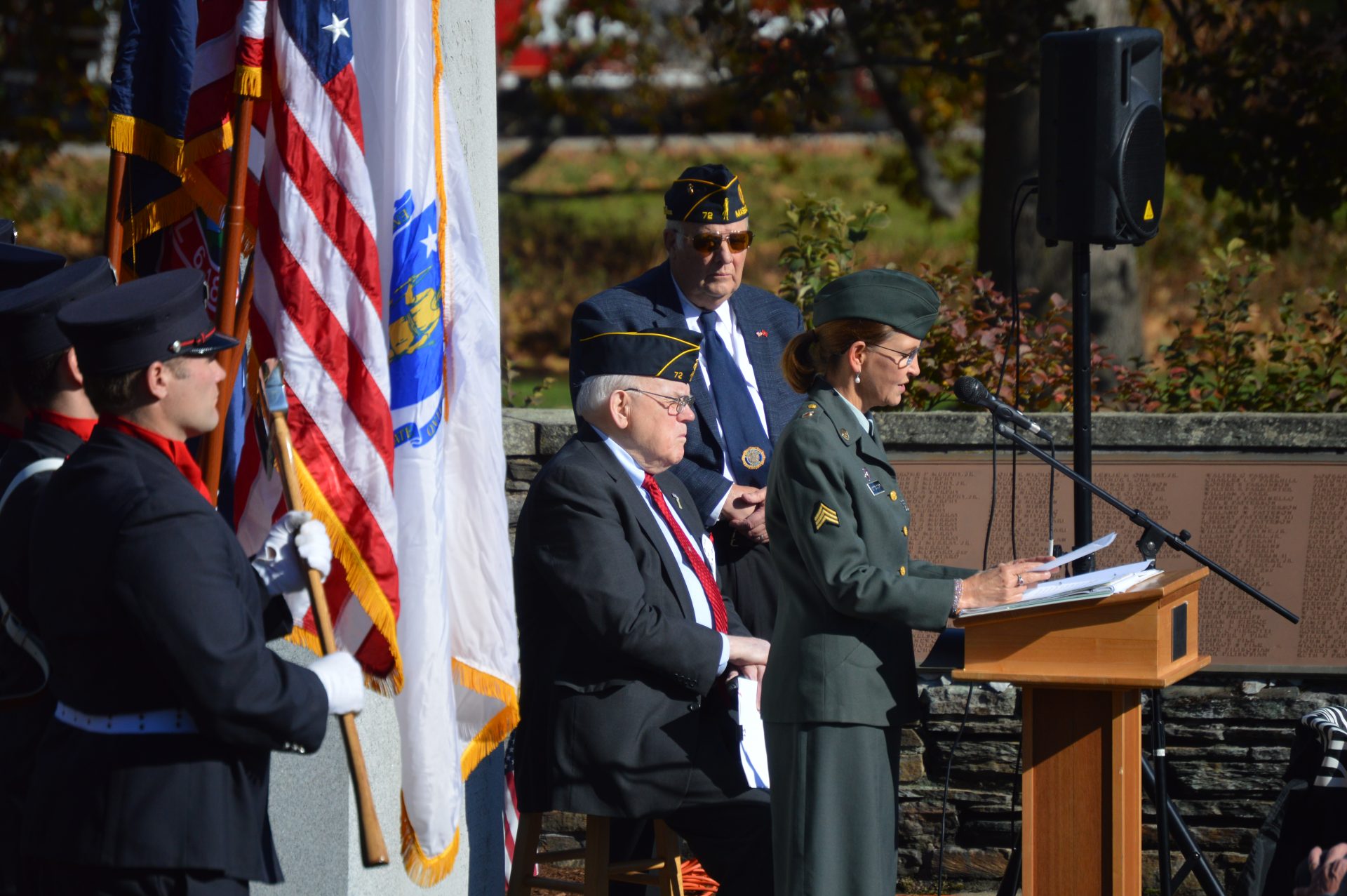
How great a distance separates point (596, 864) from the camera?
14.4 ft

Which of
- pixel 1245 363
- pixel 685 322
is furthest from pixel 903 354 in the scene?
pixel 1245 363

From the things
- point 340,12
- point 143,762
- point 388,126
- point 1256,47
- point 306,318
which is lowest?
point 143,762

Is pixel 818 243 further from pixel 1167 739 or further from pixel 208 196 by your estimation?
pixel 208 196

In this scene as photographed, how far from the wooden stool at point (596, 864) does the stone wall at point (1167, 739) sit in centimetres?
168

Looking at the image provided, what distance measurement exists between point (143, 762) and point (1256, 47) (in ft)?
27.2

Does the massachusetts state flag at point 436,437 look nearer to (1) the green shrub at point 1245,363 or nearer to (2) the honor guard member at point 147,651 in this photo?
(2) the honor guard member at point 147,651

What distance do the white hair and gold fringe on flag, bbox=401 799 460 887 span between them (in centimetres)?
115

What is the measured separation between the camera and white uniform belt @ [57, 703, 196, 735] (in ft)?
9.59

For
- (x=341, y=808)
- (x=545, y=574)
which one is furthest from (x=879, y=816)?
(x=341, y=808)

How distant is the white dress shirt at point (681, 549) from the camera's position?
4.43 meters

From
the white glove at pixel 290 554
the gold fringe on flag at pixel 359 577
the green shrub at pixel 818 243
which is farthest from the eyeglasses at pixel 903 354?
the green shrub at pixel 818 243

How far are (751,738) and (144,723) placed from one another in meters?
1.97

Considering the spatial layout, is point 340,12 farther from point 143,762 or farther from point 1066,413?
point 1066,413

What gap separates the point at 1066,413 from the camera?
638 cm
